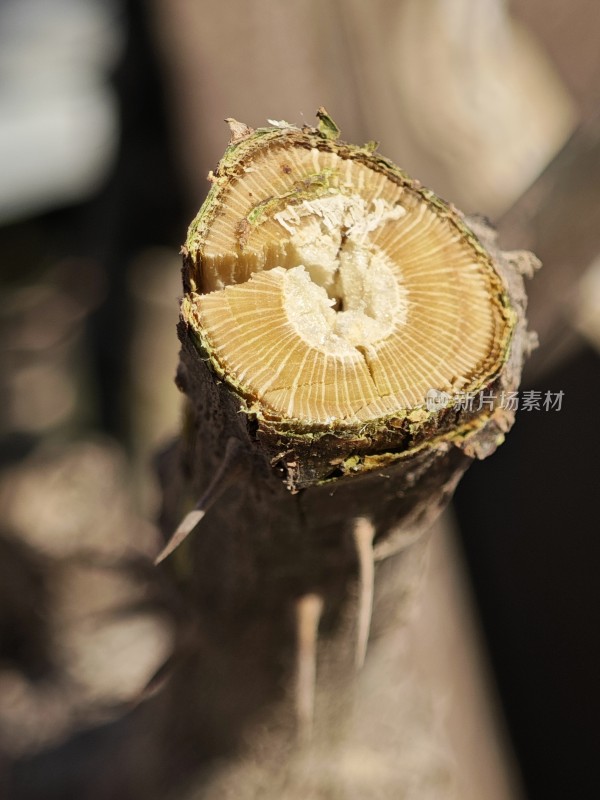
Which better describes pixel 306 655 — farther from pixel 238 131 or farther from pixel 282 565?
pixel 238 131

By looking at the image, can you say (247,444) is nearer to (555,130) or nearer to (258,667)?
(258,667)

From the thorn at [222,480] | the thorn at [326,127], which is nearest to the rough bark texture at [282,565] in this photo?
the thorn at [222,480]

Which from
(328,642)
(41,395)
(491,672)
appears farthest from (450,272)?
(41,395)

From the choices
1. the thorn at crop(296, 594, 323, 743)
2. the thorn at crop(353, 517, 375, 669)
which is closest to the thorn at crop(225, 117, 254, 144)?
the thorn at crop(353, 517, 375, 669)

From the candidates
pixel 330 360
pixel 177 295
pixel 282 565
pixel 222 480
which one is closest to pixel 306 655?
pixel 282 565

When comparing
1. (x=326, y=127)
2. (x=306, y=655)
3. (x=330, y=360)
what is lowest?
(x=306, y=655)
